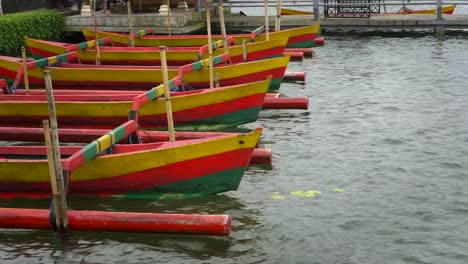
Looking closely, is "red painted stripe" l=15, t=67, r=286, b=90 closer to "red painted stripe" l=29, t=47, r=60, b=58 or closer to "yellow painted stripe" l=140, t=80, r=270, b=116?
"yellow painted stripe" l=140, t=80, r=270, b=116

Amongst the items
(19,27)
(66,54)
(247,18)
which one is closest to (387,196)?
(66,54)

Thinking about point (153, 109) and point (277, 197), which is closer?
point (277, 197)

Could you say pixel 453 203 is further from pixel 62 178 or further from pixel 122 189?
pixel 62 178

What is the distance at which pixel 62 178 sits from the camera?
10453 millimetres

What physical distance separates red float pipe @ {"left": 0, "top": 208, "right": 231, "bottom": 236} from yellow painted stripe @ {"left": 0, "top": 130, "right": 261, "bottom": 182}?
32.5 inches

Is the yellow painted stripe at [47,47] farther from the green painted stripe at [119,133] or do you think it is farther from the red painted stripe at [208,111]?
the green painted stripe at [119,133]

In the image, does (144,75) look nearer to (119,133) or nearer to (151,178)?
(119,133)

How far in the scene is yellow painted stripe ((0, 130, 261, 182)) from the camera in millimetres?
11344

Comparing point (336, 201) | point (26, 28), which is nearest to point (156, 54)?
point (26, 28)

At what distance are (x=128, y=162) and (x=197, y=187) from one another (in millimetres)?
1071

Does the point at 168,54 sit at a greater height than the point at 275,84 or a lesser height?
greater

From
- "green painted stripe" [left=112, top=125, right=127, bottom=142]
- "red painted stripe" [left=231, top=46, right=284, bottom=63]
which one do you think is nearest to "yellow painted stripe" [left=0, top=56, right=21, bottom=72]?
"red painted stripe" [left=231, top=46, right=284, bottom=63]

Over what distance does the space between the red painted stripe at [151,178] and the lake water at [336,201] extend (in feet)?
0.79

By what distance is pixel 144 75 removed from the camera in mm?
18188
